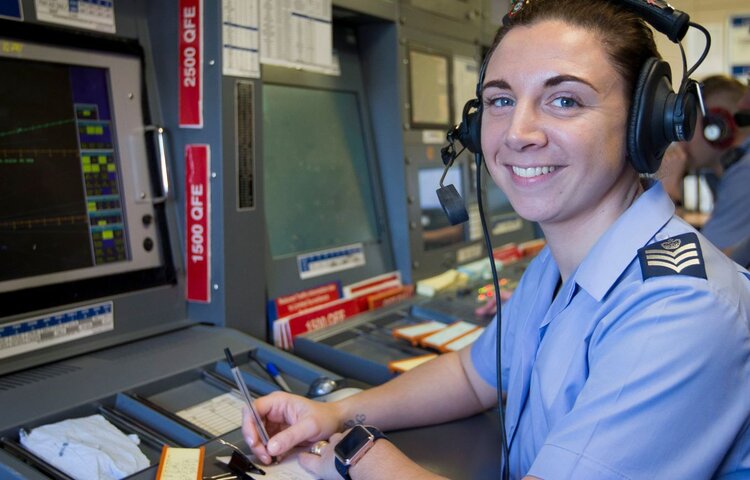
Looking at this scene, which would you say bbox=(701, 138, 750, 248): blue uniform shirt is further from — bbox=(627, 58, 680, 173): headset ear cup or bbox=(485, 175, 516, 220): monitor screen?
bbox=(627, 58, 680, 173): headset ear cup

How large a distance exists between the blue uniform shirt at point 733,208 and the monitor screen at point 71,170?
2188mm

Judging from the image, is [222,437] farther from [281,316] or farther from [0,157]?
[0,157]

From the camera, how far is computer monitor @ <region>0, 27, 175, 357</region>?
135 centimetres

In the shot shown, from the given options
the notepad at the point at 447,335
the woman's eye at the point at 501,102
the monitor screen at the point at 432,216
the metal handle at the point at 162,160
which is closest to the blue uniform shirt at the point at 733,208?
the monitor screen at the point at 432,216

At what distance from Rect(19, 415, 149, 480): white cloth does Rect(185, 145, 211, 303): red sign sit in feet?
1.68

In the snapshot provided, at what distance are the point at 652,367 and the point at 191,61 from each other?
1264 millimetres

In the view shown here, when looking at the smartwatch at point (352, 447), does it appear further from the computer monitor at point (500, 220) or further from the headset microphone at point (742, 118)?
the headset microphone at point (742, 118)

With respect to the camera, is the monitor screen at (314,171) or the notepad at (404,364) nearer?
the notepad at (404,364)

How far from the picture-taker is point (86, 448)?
1.06 meters

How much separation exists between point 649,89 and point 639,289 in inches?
12.0

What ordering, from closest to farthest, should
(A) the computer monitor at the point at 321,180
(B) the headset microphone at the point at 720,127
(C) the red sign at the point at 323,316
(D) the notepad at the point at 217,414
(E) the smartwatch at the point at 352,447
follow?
(E) the smartwatch at the point at 352,447
(D) the notepad at the point at 217,414
(C) the red sign at the point at 323,316
(A) the computer monitor at the point at 321,180
(B) the headset microphone at the point at 720,127

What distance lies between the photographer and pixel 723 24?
5035mm

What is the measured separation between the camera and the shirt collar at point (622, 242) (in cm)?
96

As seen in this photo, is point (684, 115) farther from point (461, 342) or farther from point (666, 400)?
point (461, 342)
